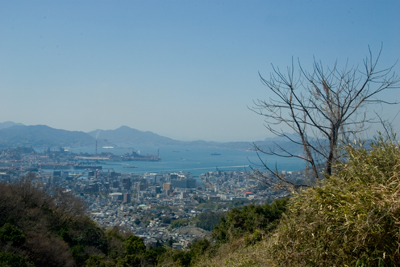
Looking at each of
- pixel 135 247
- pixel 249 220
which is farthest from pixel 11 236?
pixel 249 220

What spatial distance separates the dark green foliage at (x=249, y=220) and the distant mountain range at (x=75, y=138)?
58.7 feet

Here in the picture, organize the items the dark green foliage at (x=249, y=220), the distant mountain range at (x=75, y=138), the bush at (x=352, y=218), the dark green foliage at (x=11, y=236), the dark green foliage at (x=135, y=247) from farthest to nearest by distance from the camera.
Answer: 1. the distant mountain range at (x=75, y=138)
2. the dark green foliage at (x=135, y=247)
3. the dark green foliage at (x=249, y=220)
4. the dark green foliage at (x=11, y=236)
5. the bush at (x=352, y=218)

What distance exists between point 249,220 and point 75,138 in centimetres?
6397

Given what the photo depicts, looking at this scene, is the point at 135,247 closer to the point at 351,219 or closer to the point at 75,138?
the point at 351,219

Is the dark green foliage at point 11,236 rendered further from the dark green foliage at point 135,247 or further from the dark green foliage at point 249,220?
the dark green foliage at point 249,220

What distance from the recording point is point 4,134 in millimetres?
52500

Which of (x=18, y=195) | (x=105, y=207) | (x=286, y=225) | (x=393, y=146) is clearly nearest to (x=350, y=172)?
(x=393, y=146)

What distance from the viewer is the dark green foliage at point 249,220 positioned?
8344mm

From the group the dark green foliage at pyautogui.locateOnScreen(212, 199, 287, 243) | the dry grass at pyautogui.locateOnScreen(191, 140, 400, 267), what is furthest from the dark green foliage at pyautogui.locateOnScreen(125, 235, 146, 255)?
the dry grass at pyautogui.locateOnScreen(191, 140, 400, 267)

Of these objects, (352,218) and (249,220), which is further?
(249,220)

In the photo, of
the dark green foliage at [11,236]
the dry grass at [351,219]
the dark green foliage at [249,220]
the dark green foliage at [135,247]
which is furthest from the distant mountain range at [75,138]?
the dry grass at [351,219]

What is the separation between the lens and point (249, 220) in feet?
28.6

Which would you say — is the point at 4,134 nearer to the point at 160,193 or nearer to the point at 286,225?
the point at 160,193

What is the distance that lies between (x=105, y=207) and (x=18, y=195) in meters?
15.2
